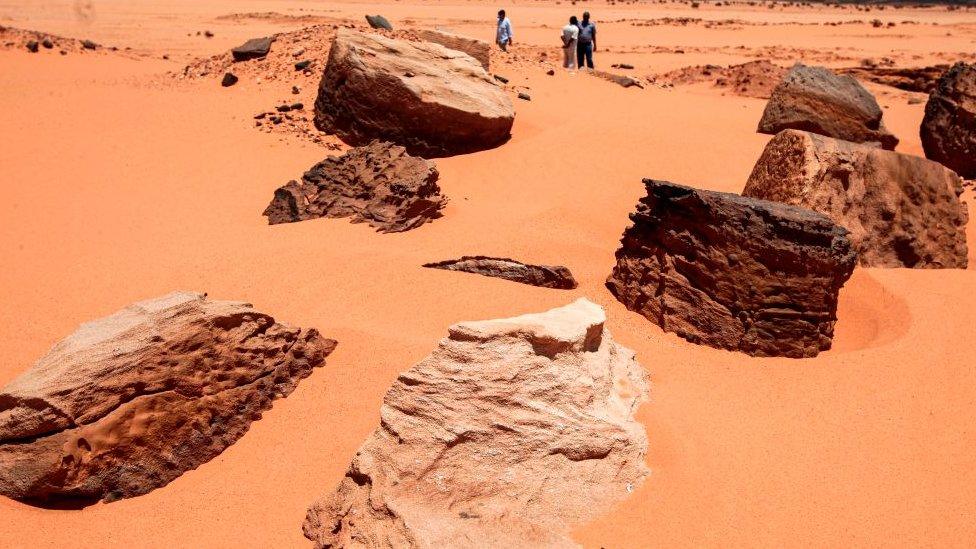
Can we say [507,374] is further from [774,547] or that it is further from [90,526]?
[90,526]

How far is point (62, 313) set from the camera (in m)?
5.07

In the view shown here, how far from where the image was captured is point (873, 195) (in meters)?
5.89

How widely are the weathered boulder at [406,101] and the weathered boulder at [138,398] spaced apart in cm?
477

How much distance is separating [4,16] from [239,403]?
2733 cm

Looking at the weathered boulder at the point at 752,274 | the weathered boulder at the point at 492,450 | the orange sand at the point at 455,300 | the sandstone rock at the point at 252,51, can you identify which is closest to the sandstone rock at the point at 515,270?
the orange sand at the point at 455,300

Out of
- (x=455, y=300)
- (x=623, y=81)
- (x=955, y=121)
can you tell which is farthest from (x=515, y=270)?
(x=623, y=81)

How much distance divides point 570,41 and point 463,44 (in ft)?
11.4

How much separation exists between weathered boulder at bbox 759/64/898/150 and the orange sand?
0.46 meters

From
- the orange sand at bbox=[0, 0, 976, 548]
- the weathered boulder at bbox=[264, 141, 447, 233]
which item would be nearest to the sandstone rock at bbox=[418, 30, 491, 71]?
the orange sand at bbox=[0, 0, 976, 548]

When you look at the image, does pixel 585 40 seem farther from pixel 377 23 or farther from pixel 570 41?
pixel 377 23

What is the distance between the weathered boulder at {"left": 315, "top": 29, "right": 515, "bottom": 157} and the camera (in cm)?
827

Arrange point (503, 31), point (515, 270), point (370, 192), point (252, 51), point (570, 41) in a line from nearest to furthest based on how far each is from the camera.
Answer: point (515, 270) < point (370, 192) < point (252, 51) < point (570, 41) < point (503, 31)

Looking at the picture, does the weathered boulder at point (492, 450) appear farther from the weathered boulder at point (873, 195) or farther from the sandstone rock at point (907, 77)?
the sandstone rock at point (907, 77)

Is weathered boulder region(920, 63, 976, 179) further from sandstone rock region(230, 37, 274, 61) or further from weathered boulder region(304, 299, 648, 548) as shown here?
sandstone rock region(230, 37, 274, 61)
